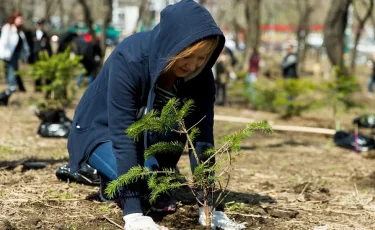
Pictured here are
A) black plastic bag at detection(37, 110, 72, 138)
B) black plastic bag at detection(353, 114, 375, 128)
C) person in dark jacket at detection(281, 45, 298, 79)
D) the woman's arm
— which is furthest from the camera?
person in dark jacket at detection(281, 45, 298, 79)

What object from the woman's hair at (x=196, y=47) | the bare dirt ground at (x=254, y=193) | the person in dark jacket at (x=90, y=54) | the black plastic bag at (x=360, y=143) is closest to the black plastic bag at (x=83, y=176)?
the bare dirt ground at (x=254, y=193)

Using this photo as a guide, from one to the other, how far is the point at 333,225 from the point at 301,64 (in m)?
27.2

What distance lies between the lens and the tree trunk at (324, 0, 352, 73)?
10.9 m

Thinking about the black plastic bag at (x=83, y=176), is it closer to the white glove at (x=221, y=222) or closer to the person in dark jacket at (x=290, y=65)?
the white glove at (x=221, y=222)

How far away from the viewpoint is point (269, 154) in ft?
21.5

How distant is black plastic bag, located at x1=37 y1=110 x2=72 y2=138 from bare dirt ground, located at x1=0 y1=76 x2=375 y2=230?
133 mm

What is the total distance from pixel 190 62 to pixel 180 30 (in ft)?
0.69

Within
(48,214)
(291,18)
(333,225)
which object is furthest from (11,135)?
(291,18)

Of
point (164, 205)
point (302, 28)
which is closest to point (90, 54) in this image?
point (164, 205)

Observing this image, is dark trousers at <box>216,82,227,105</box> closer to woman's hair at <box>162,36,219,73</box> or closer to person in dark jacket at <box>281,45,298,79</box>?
person in dark jacket at <box>281,45,298,79</box>

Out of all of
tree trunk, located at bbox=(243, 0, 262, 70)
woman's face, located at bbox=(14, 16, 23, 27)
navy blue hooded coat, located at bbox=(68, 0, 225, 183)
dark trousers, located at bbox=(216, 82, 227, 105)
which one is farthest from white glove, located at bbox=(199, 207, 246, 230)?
tree trunk, located at bbox=(243, 0, 262, 70)

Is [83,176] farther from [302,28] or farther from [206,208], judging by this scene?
[302,28]

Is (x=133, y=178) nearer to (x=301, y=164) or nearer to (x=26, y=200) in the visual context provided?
(x=26, y=200)

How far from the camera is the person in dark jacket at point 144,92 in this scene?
2.80 m
